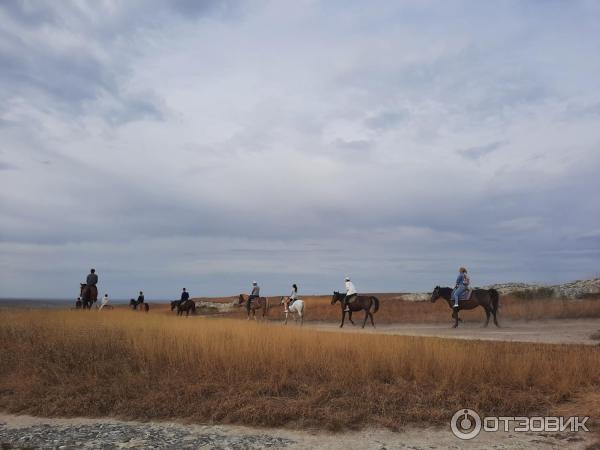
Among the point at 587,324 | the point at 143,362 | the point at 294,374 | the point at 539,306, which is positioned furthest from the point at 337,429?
the point at 539,306

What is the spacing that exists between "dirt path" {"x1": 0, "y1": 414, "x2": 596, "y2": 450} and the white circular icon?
0.14 m

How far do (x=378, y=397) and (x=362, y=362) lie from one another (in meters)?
1.68

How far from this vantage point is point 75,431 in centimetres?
891

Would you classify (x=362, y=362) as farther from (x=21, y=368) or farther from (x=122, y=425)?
(x=21, y=368)

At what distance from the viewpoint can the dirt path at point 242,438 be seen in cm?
801

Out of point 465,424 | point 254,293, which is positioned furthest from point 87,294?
point 465,424

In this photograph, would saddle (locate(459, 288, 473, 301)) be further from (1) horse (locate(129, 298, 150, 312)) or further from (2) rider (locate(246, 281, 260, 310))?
(1) horse (locate(129, 298, 150, 312))

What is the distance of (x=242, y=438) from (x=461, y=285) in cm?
1791

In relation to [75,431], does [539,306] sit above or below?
above

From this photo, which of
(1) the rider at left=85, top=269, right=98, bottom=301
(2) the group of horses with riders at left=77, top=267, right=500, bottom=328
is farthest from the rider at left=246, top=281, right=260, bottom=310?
(1) the rider at left=85, top=269, right=98, bottom=301

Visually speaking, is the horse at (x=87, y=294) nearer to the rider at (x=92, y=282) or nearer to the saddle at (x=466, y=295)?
the rider at (x=92, y=282)

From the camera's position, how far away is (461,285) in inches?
944

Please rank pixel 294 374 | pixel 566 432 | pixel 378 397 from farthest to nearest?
pixel 294 374
pixel 378 397
pixel 566 432

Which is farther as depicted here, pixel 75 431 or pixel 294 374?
pixel 294 374
